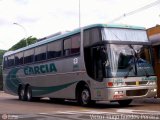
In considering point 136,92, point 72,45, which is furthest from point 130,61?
point 72,45

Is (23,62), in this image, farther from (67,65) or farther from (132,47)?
(132,47)

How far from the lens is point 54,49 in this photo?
2183cm

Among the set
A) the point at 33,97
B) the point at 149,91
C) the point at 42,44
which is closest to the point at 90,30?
the point at 149,91

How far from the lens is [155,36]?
20531 millimetres

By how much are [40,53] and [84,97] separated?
6272 mm

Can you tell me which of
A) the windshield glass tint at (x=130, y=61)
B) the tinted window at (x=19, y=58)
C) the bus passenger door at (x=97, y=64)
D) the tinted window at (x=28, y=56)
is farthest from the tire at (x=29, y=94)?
the windshield glass tint at (x=130, y=61)

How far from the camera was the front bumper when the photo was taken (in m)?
16.8

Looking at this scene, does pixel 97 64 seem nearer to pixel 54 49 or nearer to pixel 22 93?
pixel 54 49

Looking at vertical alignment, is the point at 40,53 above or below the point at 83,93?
above

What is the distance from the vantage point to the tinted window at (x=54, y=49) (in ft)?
69.3

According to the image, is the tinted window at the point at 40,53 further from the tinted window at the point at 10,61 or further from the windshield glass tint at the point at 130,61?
the windshield glass tint at the point at 130,61

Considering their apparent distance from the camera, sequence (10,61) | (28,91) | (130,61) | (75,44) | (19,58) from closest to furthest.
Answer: (130,61)
(75,44)
(28,91)
(19,58)
(10,61)

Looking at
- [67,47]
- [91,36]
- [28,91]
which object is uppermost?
[91,36]

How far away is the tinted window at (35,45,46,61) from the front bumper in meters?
7.28
